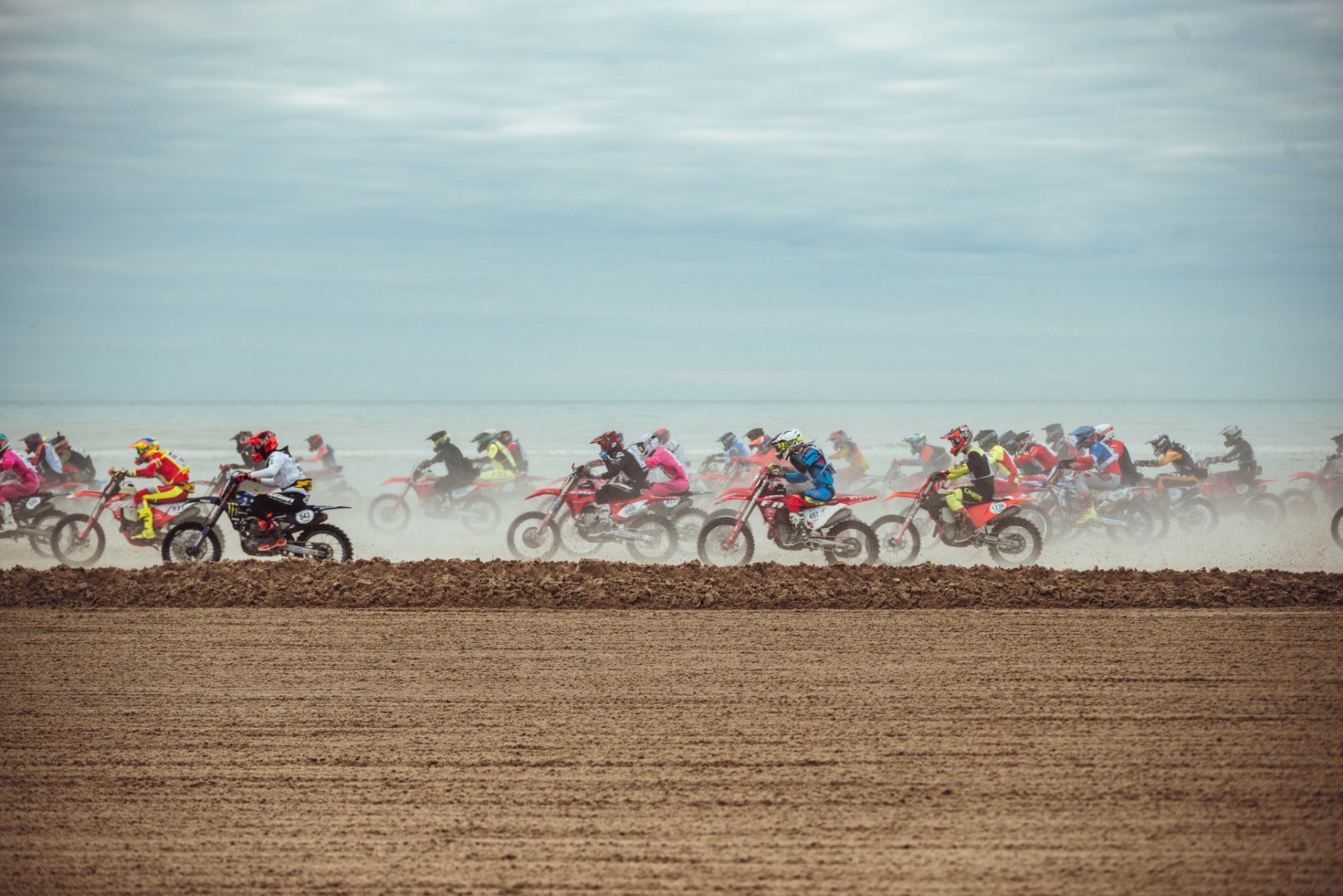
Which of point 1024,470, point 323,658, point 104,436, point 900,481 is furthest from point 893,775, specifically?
point 104,436

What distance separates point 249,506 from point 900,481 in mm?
12286

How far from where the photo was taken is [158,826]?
20.1ft

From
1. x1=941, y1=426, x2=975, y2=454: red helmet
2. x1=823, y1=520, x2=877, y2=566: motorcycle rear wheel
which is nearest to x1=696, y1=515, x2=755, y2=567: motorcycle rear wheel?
x1=823, y1=520, x2=877, y2=566: motorcycle rear wheel

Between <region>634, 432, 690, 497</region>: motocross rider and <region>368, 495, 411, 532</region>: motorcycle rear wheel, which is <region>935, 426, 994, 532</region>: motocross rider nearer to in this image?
<region>634, 432, 690, 497</region>: motocross rider

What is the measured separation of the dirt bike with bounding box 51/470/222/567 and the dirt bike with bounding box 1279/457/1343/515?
59.6 ft

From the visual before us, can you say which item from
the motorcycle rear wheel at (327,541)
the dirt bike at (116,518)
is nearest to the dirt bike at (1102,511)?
the motorcycle rear wheel at (327,541)

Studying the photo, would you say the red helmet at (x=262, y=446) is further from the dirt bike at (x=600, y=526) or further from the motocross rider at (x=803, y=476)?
the motocross rider at (x=803, y=476)

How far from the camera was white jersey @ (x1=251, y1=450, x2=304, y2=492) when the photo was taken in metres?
13.7

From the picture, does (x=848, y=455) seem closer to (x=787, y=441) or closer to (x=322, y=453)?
(x=787, y=441)

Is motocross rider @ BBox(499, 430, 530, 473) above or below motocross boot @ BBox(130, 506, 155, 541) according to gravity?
above

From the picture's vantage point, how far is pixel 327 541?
14391 mm

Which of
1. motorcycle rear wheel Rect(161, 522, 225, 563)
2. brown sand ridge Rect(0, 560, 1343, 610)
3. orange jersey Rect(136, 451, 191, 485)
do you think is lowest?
brown sand ridge Rect(0, 560, 1343, 610)

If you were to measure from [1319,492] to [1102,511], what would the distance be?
15.9 ft

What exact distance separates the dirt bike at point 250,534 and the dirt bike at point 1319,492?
630 inches
